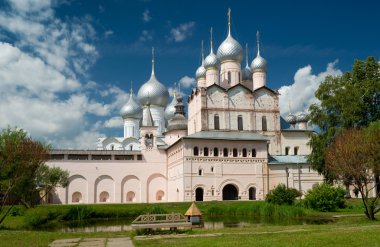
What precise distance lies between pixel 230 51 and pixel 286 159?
1249cm

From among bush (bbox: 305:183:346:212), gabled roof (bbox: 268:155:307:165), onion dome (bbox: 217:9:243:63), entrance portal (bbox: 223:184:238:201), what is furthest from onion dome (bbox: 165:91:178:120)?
bush (bbox: 305:183:346:212)

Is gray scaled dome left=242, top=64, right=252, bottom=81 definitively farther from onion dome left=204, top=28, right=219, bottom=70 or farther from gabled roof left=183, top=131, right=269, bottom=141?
gabled roof left=183, top=131, right=269, bottom=141

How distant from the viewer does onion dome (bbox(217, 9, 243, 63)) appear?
44469 millimetres

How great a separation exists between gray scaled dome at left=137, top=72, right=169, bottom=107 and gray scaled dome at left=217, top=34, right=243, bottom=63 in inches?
460

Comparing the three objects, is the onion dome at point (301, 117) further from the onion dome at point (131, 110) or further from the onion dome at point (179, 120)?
the onion dome at point (131, 110)

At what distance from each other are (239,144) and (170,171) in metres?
7.34

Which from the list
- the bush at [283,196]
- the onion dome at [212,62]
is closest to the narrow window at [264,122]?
the onion dome at [212,62]

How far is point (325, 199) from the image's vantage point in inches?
975

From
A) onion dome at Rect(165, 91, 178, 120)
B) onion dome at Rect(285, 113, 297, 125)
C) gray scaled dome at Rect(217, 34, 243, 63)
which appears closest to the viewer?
gray scaled dome at Rect(217, 34, 243, 63)

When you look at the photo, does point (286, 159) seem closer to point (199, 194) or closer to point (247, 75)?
point (199, 194)

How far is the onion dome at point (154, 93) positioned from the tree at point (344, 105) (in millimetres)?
24755

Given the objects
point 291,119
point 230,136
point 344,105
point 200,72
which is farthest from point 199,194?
point 200,72

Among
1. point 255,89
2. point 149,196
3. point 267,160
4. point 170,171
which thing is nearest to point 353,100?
point 267,160

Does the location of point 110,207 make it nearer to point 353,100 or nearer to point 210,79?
point 353,100
